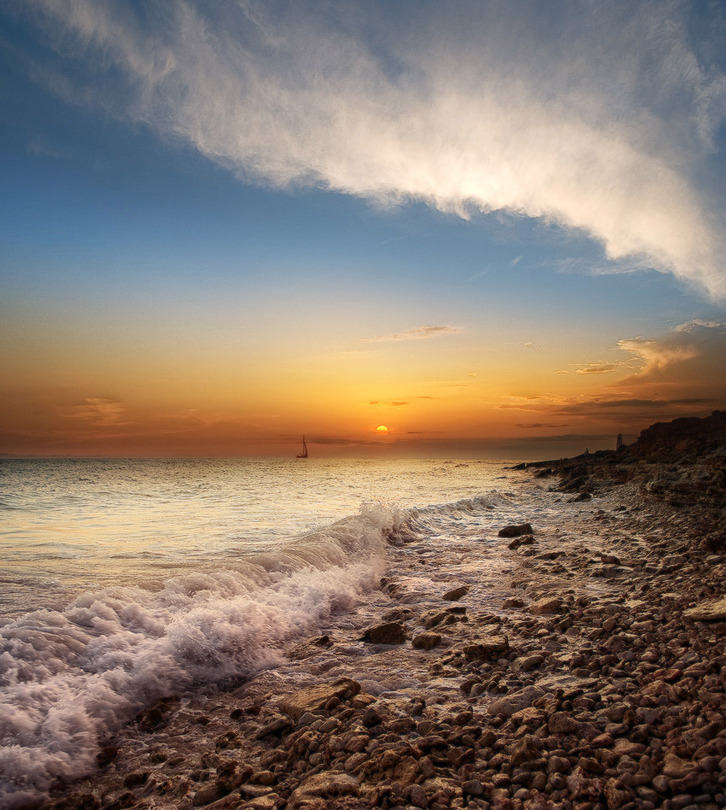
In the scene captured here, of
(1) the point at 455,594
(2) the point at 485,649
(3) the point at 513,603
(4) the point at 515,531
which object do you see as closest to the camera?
(2) the point at 485,649

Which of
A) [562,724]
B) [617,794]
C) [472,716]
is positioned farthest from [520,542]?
[617,794]

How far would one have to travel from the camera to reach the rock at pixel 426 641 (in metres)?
6.29

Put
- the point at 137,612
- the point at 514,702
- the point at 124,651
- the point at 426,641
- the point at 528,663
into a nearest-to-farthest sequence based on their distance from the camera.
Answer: the point at 514,702 → the point at 528,663 → the point at 124,651 → the point at 426,641 → the point at 137,612

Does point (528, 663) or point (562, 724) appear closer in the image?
point (562, 724)

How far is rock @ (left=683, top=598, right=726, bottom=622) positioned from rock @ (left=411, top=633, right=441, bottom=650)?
10.1 feet

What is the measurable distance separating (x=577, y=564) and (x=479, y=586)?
2536 millimetres

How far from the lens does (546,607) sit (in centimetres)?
715

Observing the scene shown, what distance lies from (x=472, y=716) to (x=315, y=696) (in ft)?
5.34

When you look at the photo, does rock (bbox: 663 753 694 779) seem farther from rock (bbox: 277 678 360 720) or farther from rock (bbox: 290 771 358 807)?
rock (bbox: 277 678 360 720)

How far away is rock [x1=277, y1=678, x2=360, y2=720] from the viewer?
184 inches

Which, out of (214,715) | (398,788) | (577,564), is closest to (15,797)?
(214,715)

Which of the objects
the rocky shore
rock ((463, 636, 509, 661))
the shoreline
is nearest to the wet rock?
the rocky shore

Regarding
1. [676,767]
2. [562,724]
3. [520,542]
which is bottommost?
[520,542]

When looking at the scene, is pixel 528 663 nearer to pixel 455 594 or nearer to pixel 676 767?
pixel 676 767
